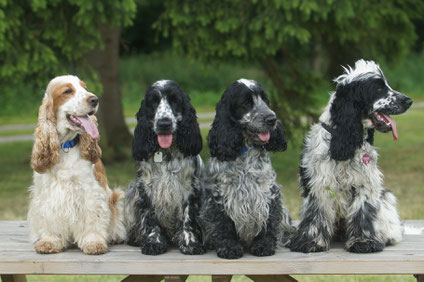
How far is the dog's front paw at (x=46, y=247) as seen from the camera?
405 cm

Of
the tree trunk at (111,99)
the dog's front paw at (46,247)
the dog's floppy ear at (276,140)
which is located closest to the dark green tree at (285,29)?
the tree trunk at (111,99)

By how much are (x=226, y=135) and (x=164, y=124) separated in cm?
39

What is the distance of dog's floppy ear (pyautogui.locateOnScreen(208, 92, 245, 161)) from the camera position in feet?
12.3

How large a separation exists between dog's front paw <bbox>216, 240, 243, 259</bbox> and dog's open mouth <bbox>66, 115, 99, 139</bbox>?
1.07 m

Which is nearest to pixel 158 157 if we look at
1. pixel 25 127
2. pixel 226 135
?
pixel 226 135

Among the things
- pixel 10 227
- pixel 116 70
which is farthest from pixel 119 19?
pixel 10 227

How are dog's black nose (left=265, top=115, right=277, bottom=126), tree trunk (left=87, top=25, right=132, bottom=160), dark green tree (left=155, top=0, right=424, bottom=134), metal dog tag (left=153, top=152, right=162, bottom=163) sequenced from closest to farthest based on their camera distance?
dog's black nose (left=265, top=115, right=277, bottom=126) → metal dog tag (left=153, top=152, right=162, bottom=163) → dark green tree (left=155, top=0, right=424, bottom=134) → tree trunk (left=87, top=25, right=132, bottom=160)

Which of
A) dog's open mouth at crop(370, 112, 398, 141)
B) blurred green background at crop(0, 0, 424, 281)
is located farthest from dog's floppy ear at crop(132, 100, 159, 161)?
blurred green background at crop(0, 0, 424, 281)

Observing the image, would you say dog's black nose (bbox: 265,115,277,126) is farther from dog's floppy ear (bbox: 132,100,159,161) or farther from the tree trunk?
the tree trunk

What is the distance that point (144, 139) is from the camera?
3.88m

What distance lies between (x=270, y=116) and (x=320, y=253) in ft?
3.27

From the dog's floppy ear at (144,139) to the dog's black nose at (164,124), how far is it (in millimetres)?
118

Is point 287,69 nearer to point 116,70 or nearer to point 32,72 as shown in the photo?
point 116,70

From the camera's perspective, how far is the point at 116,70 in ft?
36.5
